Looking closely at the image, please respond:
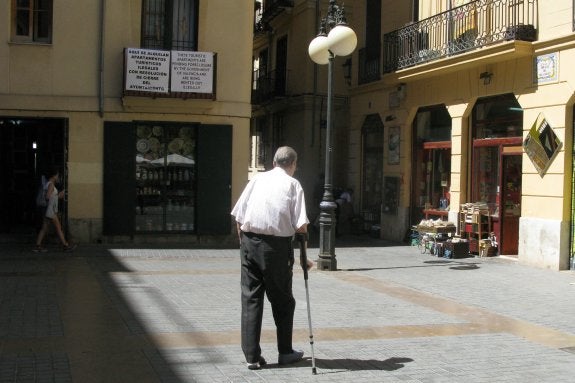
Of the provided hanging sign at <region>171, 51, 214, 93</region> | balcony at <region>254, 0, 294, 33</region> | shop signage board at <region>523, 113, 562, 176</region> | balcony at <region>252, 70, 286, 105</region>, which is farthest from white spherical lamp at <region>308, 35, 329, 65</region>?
balcony at <region>252, 70, 286, 105</region>

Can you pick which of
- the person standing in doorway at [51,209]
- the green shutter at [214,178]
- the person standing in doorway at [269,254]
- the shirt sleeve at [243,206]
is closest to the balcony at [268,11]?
the green shutter at [214,178]

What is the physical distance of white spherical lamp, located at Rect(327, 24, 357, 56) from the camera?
12164 millimetres

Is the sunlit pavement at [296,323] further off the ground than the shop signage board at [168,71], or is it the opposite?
the shop signage board at [168,71]

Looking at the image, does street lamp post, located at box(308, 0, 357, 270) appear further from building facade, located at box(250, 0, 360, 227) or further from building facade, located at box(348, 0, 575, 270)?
building facade, located at box(250, 0, 360, 227)

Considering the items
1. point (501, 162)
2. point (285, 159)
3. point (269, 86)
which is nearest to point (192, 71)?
point (501, 162)

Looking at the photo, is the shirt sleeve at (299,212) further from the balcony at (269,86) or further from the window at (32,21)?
the balcony at (269,86)

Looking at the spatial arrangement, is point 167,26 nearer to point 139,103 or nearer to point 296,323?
point 139,103

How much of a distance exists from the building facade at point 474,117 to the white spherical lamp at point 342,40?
3.56 m

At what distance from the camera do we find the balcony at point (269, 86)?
85.9 feet

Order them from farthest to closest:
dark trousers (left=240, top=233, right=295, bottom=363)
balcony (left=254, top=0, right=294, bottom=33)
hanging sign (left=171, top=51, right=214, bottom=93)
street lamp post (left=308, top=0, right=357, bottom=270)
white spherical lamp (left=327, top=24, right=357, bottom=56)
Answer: balcony (left=254, top=0, right=294, bottom=33) → hanging sign (left=171, top=51, right=214, bottom=93) → street lamp post (left=308, top=0, right=357, bottom=270) → white spherical lamp (left=327, top=24, right=357, bottom=56) → dark trousers (left=240, top=233, right=295, bottom=363)

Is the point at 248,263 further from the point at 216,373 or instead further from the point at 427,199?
the point at 427,199

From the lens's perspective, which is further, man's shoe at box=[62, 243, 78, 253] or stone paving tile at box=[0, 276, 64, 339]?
man's shoe at box=[62, 243, 78, 253]

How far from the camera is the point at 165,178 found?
16.2m

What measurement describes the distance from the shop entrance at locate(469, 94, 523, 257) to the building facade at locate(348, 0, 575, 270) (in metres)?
0.02
